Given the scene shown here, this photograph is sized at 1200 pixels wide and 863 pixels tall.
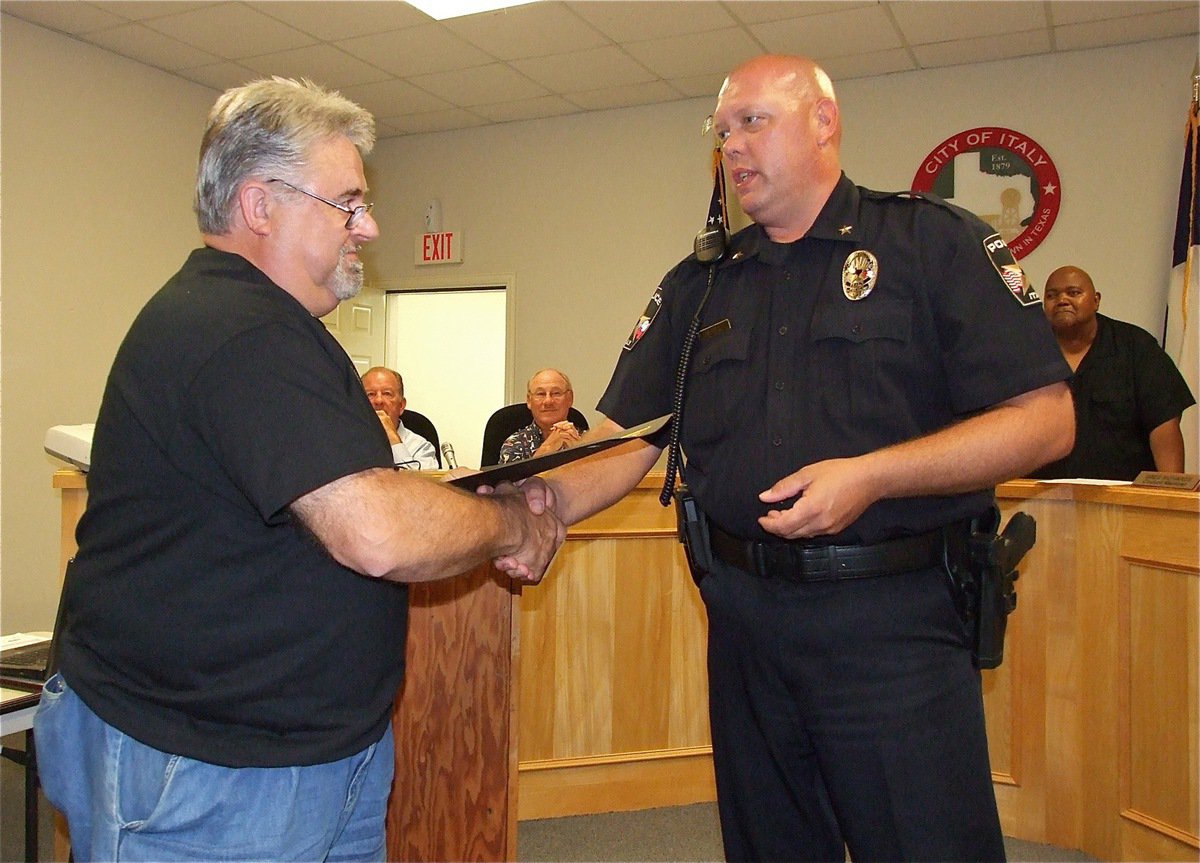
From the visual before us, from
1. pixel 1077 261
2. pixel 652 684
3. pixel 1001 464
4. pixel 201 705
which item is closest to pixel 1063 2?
pixel 1077 261

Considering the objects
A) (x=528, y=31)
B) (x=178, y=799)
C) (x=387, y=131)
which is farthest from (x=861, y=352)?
(x=387, y=131)

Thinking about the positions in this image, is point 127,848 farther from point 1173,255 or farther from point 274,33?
point 1173,255

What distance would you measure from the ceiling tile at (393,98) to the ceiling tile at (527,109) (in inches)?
10.9

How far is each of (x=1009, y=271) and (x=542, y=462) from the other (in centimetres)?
74

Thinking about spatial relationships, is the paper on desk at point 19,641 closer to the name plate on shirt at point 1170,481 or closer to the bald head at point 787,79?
the bald head at point 787,79

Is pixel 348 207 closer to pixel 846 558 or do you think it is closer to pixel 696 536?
pixel 696 536

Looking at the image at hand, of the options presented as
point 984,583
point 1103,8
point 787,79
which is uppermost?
point 1103,8

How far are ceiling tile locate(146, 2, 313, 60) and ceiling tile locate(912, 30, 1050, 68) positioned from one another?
3.27m

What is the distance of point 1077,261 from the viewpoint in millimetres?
4863

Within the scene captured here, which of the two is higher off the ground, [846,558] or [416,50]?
[416,50]

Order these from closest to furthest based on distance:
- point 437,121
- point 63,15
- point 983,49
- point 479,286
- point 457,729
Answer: point 457,729 < point 63,15 < point 983,49 < point 437,121 < point 479,286

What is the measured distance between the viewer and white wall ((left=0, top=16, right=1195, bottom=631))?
468 cm

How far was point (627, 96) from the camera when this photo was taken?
573cm

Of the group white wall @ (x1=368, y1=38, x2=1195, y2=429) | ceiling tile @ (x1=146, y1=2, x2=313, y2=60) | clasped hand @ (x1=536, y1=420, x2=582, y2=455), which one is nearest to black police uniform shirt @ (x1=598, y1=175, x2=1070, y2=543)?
clasped hand @ (x1=536, y1=420, x2=582, y2=455)
